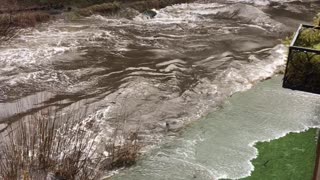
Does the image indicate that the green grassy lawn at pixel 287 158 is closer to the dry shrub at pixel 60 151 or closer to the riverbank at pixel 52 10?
the dry shrub at pixel 60 151

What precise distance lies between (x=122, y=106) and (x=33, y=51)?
5.70 m

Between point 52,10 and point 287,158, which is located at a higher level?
point 52,10

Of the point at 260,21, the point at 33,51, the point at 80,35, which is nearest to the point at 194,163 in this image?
the point at 33,51

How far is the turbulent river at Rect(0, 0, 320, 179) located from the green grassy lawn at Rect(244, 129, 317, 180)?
0.79 feet

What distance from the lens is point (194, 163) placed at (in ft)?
29.9

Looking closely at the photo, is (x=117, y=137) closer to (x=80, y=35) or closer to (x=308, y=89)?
(x=308, y=89)

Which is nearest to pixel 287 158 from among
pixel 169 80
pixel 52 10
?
pixel 169 80

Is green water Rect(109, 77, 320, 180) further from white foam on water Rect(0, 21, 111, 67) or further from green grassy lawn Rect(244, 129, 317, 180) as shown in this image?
white foam on water Rect(0, 21, 111, 67)

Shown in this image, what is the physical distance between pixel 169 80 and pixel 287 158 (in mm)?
5523

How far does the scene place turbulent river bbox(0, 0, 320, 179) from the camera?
9.80 m

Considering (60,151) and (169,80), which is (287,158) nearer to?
(60,151)

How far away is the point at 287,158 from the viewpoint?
356 inches

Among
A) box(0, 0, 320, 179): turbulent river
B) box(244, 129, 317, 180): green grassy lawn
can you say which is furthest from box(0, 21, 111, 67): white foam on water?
box(244, 129, 317, 180): green grassy lawn

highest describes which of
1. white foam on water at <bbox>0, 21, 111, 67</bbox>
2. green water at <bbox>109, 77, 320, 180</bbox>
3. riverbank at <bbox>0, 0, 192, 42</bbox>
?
riverbank at <bbox>0, 0, 192, 42</bbox>
